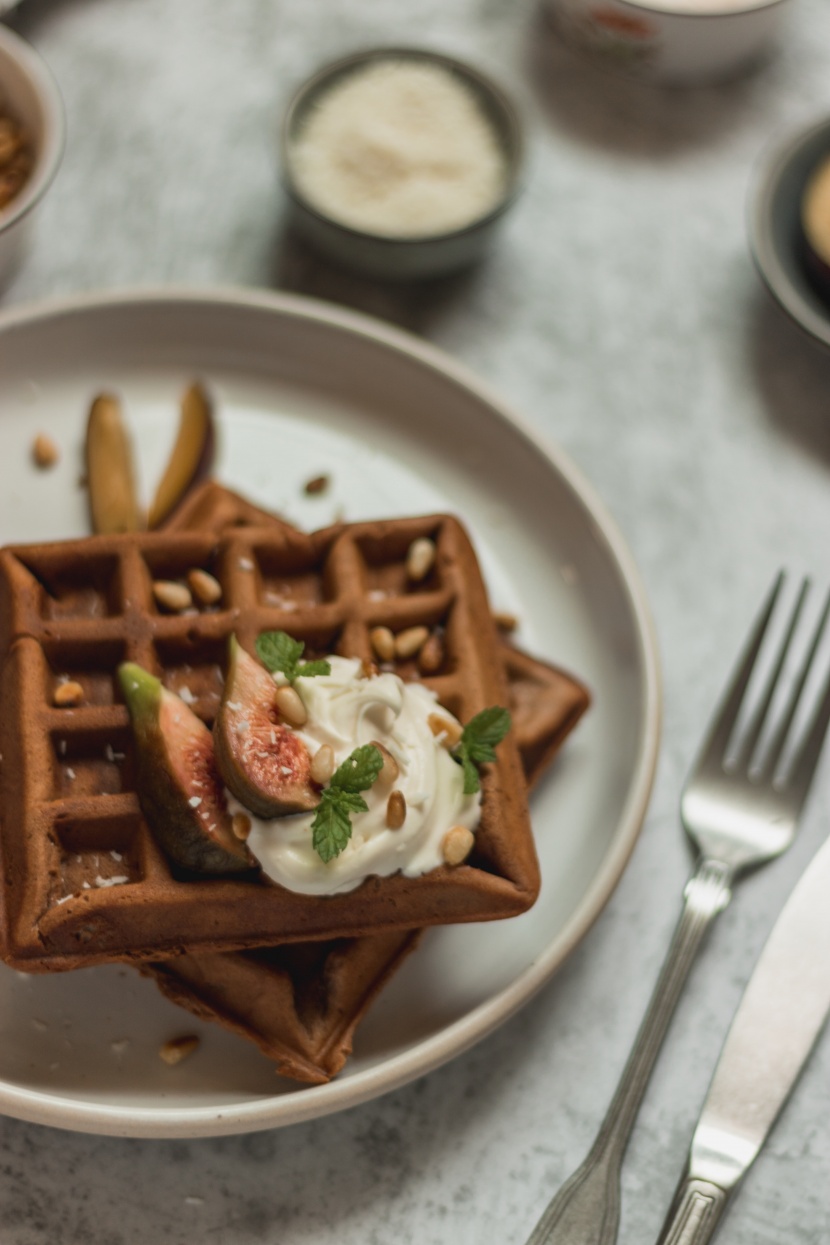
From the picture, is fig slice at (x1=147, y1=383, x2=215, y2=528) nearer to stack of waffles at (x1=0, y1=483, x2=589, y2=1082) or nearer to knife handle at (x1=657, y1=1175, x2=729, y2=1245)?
stack of waffles at (x1=0, y1=483, x2=589, y2=1082)

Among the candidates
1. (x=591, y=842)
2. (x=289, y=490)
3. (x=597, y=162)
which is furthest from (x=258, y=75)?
(x=591, y=842)

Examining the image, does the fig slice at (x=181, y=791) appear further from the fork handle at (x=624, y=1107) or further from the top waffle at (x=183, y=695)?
the fork handle at (x=624, y=1107)

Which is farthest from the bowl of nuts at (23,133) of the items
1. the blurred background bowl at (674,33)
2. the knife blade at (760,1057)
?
the knife blade at (760,1057)

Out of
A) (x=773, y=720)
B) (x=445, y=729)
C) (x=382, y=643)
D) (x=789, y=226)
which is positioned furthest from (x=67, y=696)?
(x=789, y=226)

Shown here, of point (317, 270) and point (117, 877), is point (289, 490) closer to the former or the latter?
point (317, 270)

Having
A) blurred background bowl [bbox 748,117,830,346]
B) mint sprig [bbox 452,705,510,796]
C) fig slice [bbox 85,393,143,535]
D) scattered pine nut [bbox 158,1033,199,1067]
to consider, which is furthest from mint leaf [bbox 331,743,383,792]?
blurred background bowl [bbox 748,117,830,346]

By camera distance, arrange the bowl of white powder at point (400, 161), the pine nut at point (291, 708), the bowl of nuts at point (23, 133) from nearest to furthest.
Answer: the pine nut at point (291, 708) → the bowl of nuts at point (23, 133) → the bowl of white powder at point (400, 161)

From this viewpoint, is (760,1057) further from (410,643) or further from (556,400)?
(556,400)
